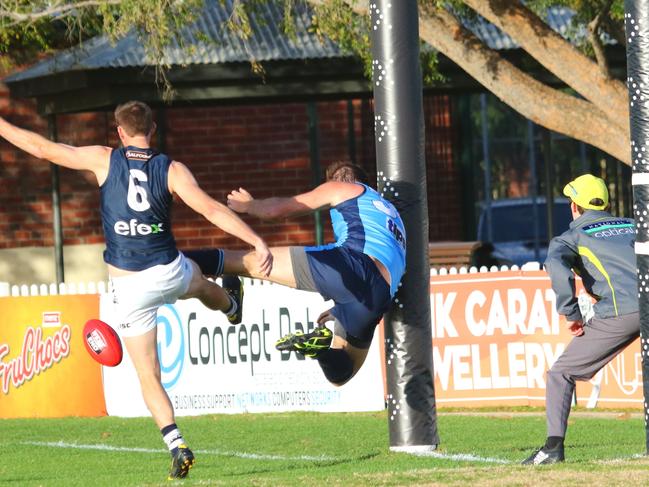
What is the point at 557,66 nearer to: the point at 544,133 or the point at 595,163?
the point at 544,133

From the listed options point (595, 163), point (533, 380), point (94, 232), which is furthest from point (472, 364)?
point (595, 163)

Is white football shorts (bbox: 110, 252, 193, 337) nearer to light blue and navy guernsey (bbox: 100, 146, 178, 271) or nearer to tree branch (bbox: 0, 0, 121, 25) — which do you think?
light blue and navy guernsey (bbox: 100, 146, 178, 271)

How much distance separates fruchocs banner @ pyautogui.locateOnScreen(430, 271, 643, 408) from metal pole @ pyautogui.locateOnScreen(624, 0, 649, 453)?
21.5 feet

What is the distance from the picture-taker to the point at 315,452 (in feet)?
40.1

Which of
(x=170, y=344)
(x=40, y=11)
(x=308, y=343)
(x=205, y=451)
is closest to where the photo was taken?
(x=308, y=343)

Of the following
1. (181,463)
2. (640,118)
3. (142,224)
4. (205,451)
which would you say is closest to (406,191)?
(640,118)

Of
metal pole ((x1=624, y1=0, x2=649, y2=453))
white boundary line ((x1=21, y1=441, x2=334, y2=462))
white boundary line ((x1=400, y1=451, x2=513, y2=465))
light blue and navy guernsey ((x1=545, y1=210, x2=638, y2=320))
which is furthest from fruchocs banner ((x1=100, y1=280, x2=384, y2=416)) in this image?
metal pole ((x1=624, y1=0, x2=649, y2=453))

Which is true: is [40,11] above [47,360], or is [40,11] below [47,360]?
above

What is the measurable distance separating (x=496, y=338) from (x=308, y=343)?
6485 millimetres

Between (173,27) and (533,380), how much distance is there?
221 inches

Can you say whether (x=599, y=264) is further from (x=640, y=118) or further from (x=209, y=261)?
(x=209, y=261)

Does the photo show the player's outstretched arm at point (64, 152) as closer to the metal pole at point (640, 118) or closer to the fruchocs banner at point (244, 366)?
the metal pole at point (640, 118)

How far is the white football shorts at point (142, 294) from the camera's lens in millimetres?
9883

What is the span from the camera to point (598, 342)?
999 centimetres
